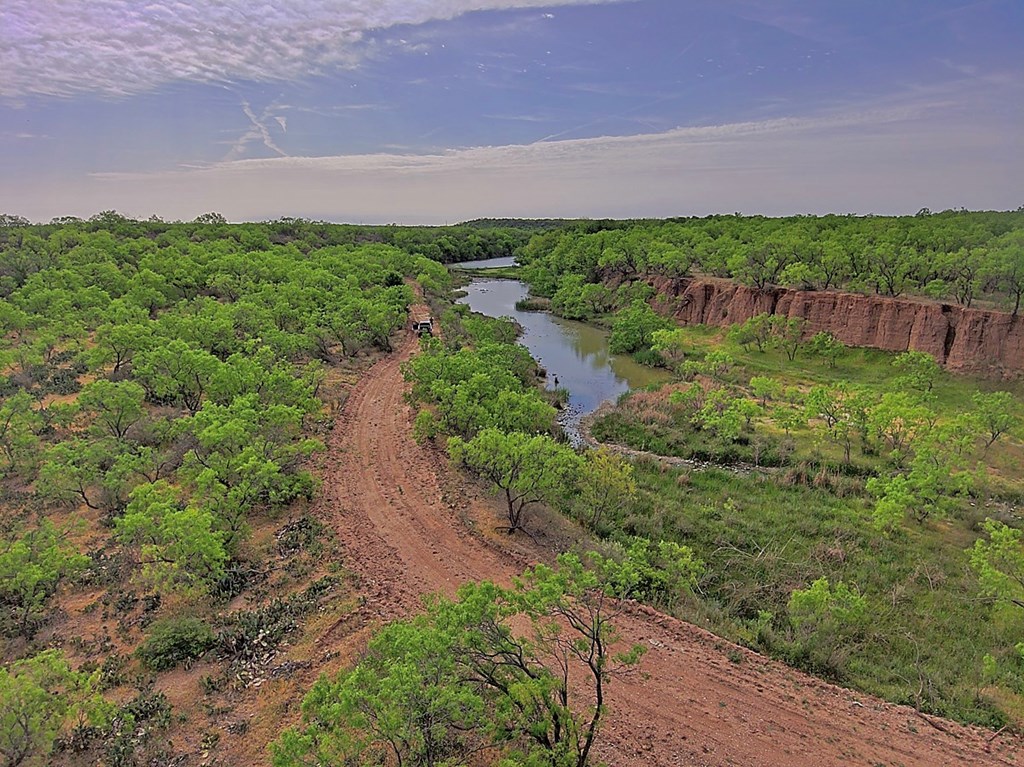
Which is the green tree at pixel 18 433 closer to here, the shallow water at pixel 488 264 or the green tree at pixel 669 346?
the green tree at pixel 669 346

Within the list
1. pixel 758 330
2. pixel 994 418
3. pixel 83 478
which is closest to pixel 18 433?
pixel 83 478

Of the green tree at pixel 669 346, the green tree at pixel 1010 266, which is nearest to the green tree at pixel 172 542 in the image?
the green tree at pixel 669 346

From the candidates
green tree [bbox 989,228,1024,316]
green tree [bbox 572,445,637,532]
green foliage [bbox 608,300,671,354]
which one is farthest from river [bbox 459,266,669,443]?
green tree [bbox 989,228,1024,316]

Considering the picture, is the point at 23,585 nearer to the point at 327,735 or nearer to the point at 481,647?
the point at 327,735

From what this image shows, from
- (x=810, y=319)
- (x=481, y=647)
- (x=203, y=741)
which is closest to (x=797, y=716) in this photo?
(x=481, y=647)

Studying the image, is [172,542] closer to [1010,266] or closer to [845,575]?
[845,575]

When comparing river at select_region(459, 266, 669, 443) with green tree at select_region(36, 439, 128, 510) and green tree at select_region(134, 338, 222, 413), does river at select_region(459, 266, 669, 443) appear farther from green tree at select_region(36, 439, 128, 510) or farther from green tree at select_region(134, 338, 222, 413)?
green tree at select_region(36, 439, 128, 510)
